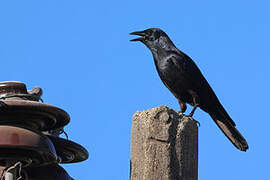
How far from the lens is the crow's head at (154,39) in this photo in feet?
19.1

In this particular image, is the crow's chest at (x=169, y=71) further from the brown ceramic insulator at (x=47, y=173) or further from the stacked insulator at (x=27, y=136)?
the brown ceramic insulator at (x=47, y=173)

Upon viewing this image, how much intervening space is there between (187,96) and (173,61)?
395 mm

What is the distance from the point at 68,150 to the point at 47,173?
24cm

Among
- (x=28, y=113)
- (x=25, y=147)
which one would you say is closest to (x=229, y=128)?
(x=28, y=113)

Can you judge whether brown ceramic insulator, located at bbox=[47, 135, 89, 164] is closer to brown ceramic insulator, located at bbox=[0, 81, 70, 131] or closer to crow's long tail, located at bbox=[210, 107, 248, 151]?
brown ceramic insulator, located at bbox=[0, 81, 70, 131]

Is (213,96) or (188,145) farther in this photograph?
(213,96)

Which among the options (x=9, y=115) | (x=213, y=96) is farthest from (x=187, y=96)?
(x=9, y=115)

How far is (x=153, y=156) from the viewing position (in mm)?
2695

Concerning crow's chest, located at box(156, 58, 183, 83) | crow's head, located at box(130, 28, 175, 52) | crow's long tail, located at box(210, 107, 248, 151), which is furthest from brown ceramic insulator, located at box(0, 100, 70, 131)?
crow's head, located at box(130, 28, 175, 52)

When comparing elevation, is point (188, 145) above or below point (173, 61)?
below

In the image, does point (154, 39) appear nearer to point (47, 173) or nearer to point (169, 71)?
point (169, 71)

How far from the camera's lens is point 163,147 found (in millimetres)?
2711

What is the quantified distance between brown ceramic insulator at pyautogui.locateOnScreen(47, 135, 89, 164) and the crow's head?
3.00 m

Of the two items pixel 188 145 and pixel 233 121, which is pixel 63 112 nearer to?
pixel 188 145
